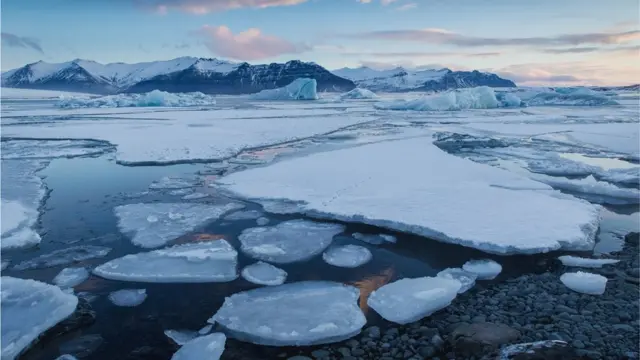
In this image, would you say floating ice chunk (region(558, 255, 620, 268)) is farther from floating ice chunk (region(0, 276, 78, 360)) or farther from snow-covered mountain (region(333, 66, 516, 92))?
snow-covered mountain (region(333, 66, 516, 92))

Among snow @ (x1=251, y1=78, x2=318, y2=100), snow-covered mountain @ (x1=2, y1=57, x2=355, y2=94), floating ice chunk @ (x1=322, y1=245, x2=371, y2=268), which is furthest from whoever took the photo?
snow-covered mountain @ (x1=2, y1=57, x2=355, y2=94)

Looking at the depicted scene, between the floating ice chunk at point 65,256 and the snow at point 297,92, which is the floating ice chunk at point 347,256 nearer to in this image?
the floating ice chunk at point 65,256

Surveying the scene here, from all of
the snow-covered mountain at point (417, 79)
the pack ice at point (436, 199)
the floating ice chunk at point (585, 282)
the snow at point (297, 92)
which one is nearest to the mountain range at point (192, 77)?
the snow-covered mountain at point (417, 79)

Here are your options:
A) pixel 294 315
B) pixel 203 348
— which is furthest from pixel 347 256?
pixel 203 348

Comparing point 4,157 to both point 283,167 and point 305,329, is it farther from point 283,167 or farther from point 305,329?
point 305,329

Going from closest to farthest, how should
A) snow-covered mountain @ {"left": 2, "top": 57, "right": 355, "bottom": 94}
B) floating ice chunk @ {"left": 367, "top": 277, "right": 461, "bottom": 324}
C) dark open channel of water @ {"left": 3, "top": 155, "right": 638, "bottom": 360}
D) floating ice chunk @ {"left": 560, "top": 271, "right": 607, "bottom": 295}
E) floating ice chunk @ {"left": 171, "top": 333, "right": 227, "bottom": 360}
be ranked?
1. floating ice chunk @ {"left": 171, "top": 333, "right": 227, "bottom": 360}
2. dark open channel of water @ {"left": 3, "top": 155, "right": 638, "bottom": 360}
3. floating ice chunk @ {"left": 367, "top": 277, "right": 461, "bottom": 324}
4. floating ice chunk @ {"left": 560, "top": 271, "right": 607, "bottom": 295}
5. snow-covered mountain @ {"left": 2, "top": 57, "right": 355, "bottom": 94}

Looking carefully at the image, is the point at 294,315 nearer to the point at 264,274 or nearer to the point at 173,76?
the point at 264,274

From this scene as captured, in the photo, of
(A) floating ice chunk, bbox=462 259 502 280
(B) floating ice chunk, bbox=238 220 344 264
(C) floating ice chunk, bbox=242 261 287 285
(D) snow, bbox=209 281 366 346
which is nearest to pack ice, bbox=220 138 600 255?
(B) floating ice chunk, bbox=238 220 344 264

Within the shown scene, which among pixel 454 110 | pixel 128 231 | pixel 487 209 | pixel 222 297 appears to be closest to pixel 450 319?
pixel 222 297

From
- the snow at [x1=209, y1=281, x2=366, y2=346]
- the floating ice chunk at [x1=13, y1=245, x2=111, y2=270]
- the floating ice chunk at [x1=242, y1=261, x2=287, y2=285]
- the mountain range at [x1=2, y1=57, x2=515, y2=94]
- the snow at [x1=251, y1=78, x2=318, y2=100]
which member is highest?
the mountain range at [x1=2, y1=57, x2=515, y2=94]
